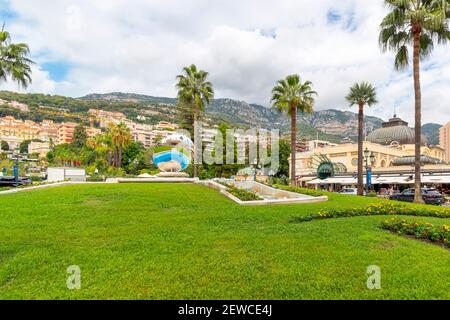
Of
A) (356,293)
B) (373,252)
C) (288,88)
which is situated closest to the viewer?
(356,293)

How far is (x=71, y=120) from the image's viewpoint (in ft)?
479

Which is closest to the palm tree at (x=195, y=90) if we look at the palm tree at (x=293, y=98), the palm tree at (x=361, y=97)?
the palm tree at (x=293, y=98)

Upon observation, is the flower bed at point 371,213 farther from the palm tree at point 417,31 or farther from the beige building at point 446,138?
the beige building at point 446,138

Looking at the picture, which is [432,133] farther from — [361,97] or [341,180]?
[361,97]

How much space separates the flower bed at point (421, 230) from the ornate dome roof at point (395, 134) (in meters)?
71.5

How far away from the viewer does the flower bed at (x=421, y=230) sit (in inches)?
281

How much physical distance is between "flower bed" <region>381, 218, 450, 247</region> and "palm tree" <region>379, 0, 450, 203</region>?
11621 mm

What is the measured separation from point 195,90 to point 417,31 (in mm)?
22100

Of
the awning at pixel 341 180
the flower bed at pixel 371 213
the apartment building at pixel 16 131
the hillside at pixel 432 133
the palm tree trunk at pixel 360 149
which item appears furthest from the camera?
the hillside at pixel 432 133

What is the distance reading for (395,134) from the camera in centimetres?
7219
